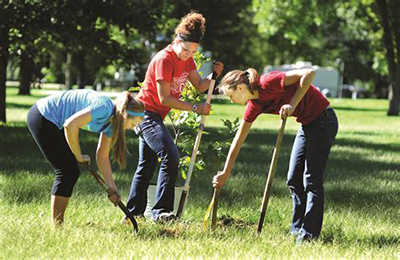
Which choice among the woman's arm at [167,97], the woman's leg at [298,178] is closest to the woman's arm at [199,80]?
the woman's arm at [167,97]

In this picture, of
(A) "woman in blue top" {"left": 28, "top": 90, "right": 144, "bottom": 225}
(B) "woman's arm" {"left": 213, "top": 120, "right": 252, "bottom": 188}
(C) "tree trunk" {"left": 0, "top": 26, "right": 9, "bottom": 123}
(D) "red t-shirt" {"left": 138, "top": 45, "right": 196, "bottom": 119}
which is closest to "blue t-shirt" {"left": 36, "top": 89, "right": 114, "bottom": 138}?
(A) "woman in blue top" {"left": 28, "top": 90, "right": 144, "bottom": 225}

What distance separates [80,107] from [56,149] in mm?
434

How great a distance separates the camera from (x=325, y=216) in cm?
664

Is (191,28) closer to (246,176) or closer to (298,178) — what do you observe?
(298,178)

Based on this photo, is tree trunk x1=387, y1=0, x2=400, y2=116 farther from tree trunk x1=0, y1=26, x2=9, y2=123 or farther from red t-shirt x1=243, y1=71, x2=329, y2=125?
red t-shirt x1=243, y1=71, x2=329, y2=125

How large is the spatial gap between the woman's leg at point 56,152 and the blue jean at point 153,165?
2.30 feet

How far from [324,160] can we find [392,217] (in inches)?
60.5

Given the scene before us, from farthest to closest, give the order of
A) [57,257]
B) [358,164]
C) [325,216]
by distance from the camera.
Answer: [358,164] → [325,216] → [57,257]

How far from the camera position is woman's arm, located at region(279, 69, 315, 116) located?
17.1 ft

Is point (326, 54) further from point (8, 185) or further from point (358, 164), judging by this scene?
point (8, 185)

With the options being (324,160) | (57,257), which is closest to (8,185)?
(57,257)

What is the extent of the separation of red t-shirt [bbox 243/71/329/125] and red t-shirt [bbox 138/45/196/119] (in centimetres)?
73

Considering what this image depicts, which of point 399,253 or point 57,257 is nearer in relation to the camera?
point 57,257

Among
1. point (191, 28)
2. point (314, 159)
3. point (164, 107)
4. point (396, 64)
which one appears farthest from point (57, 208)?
point (396, 64)
